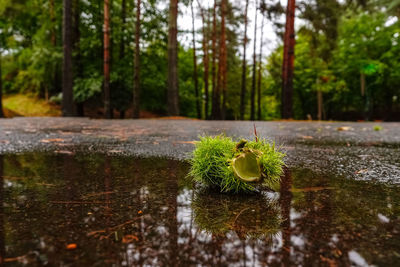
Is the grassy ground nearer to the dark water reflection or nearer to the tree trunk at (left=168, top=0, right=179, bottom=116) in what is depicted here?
the tree trunk at (left=168, top=0, right=179, bottom=116)

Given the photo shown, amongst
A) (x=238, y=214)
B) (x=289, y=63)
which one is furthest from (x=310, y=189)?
(x=289, y=63)

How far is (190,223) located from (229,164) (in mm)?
441

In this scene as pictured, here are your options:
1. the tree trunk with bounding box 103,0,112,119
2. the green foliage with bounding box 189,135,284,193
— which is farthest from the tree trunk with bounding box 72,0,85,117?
the green foliage with bounding box 189,135,284,193

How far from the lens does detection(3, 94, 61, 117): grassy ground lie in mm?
21859

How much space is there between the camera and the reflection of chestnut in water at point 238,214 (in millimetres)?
906

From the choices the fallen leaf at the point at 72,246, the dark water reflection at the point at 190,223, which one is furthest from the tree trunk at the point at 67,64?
the fallen leaf at the point at 72,246

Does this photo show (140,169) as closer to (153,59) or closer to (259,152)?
(259,152)

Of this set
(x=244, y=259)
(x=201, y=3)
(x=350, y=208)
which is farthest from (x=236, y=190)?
(x=201, y=3)

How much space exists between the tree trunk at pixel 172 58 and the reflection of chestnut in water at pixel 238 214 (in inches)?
494

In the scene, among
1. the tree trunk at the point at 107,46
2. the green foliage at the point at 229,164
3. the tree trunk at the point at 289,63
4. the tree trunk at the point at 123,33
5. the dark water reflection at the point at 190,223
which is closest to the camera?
the dark water reflection at the point at 190,223

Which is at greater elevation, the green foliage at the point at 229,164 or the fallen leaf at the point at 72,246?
the green foliage at the point at 229,164

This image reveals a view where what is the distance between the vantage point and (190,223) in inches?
38.0

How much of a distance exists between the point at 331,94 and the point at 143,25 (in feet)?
82.9

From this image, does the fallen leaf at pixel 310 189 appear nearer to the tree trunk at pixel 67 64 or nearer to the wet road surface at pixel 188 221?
the wet road surface at pixel 188 221
